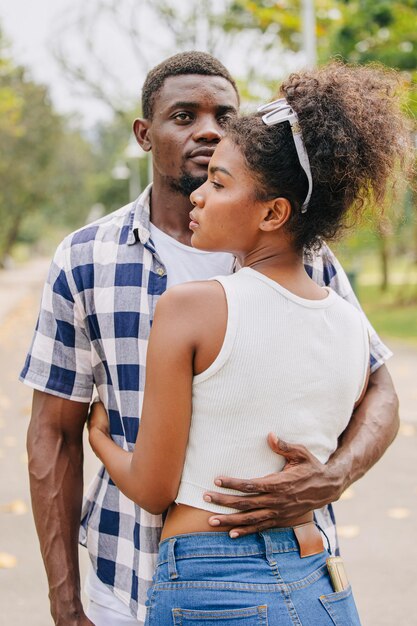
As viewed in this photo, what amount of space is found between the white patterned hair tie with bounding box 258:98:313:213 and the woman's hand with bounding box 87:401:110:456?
81cm

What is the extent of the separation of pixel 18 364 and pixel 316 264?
35.1 ft

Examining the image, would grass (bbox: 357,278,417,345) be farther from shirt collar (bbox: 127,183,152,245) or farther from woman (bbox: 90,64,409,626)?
woman (bbox: 90,64,409,626)

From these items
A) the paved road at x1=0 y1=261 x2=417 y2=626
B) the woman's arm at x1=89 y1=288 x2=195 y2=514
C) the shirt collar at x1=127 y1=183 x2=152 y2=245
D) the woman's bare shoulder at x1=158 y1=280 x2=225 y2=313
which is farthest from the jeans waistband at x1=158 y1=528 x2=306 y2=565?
the paved road at x1=0 y1=261 x2=417 y2=626

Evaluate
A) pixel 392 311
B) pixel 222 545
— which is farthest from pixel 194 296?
pixel 392 311

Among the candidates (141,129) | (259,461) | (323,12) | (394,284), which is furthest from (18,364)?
(394,284)

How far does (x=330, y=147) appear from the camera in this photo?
181 centimetres

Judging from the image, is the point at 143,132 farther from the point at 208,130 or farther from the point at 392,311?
the point at 392,311

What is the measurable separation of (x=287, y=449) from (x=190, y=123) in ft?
3.46

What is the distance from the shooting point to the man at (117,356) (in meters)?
2.24

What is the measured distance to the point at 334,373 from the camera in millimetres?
1827

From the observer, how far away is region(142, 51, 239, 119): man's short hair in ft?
7.93

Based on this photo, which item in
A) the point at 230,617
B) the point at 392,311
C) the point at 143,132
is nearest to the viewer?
the point at 230,617

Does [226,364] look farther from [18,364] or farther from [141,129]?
[18,364]

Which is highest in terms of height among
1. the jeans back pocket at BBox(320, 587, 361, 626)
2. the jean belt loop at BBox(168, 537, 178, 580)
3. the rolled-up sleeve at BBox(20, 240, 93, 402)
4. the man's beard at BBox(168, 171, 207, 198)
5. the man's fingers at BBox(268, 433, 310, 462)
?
the man's beard at BBox(168, 171, 207, 198)
